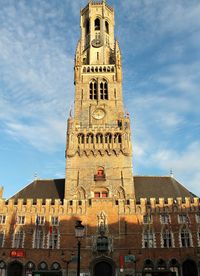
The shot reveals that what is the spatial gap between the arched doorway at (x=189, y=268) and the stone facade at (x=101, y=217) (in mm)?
127

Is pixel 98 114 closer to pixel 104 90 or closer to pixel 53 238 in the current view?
pixel 104 90

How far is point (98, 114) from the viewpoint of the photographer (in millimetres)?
52312

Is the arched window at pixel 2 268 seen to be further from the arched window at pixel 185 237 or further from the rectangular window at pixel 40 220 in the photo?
the arched window at pixel 185 237

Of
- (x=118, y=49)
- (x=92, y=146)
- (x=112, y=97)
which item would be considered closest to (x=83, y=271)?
(x=92, y=146)

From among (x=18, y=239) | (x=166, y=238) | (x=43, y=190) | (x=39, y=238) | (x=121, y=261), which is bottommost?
(x=121, y=261)

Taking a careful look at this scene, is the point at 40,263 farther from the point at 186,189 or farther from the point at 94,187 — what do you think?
the point at 186,189

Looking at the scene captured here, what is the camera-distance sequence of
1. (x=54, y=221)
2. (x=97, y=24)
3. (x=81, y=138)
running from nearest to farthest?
(x=54, y=221)
(x=81, y=138)
(x=97, y=24)

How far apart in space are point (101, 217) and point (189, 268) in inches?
548

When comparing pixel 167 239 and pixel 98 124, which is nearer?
pixel 167 239

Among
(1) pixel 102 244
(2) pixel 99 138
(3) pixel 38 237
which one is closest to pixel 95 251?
(1) pixel 102 244

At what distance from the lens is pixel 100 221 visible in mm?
43344

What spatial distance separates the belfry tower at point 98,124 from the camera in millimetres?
45906

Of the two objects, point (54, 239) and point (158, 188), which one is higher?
point (158, 188)

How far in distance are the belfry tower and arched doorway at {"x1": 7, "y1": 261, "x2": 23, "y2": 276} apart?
11398mm
